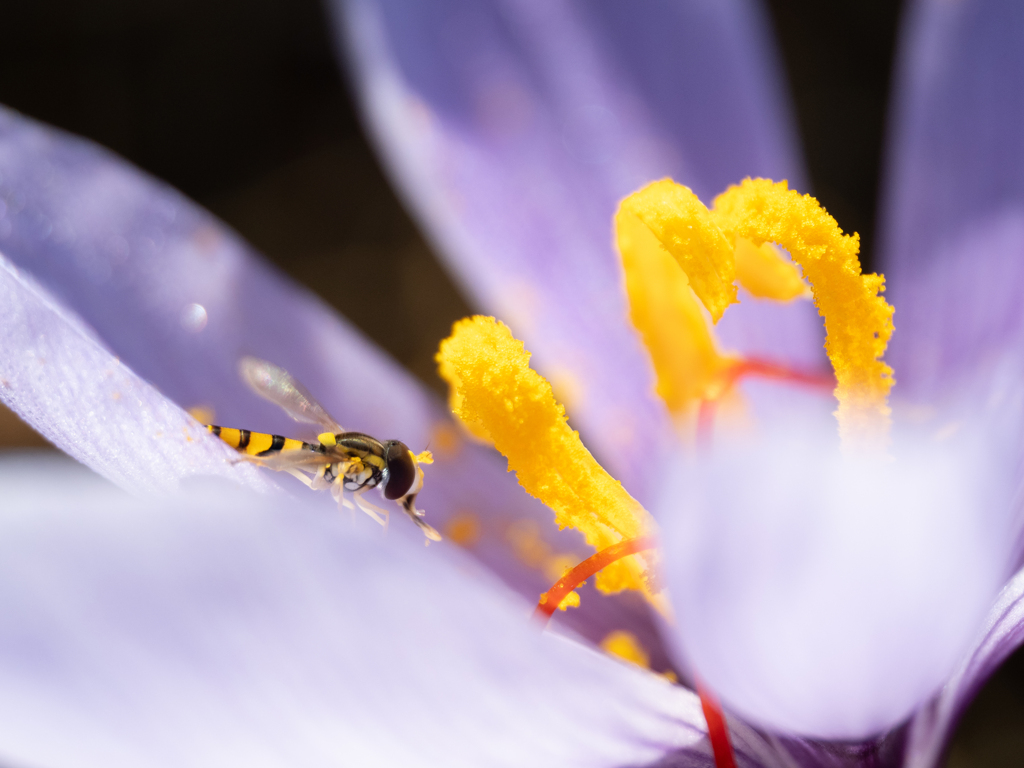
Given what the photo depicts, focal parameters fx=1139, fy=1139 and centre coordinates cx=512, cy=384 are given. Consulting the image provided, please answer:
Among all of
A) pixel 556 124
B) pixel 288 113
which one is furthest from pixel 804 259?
pixel 288 113

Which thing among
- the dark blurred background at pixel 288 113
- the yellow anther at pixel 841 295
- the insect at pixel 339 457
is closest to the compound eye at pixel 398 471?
the insect at pixel 339 457

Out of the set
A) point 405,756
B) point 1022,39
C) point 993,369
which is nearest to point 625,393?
point 993,369

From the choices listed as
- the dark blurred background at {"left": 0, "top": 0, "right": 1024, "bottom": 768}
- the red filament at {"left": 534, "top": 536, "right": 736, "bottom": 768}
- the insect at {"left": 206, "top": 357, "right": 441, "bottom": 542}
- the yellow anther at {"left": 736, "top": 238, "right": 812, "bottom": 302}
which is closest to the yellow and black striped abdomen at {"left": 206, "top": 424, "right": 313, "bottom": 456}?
the insect at {"left": 206, "top": 357, "right": 441, "bottom": 542}

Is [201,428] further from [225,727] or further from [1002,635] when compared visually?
[1002,635]

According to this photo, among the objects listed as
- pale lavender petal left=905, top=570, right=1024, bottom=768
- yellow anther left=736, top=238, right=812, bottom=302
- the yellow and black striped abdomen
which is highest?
yellow anther left=736, top=238, right=812, bottom=302

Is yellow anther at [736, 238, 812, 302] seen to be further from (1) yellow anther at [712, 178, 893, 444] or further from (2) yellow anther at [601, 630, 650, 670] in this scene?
(2) yellow anther at [601, 630, 650, 670]

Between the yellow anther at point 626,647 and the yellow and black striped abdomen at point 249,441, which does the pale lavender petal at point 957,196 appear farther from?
the yellow and black striped abdomen at point 249,441
